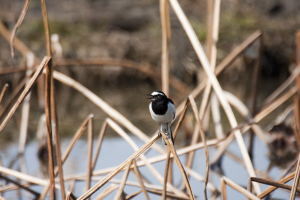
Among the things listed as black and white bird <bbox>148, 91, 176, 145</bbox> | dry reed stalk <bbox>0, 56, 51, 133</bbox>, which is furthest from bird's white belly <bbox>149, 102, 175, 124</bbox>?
dry reed stalk <bbox>0, 56, 51, 133</bbox>

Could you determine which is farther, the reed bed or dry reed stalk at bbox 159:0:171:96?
dry reed stalk at bbox 159:0:171:96

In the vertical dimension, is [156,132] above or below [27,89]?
above

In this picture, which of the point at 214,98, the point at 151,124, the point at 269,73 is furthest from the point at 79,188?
the point at 269,73

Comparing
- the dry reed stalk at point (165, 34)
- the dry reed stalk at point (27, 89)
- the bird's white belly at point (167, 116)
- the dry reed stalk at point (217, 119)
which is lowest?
the dry reed stalk at point (27, 89)

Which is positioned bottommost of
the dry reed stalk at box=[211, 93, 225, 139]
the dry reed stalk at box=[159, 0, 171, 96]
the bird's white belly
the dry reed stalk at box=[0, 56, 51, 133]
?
the dry reed stalk at box=[0, 56, 51, 133]

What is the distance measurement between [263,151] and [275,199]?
1.76 meters

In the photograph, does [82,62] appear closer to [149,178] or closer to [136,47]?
[149,178]

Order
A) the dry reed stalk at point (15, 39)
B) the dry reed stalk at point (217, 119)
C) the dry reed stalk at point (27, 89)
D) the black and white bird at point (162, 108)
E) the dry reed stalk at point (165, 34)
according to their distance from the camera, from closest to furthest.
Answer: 1. the dry reed stalk at point (27, 89)
2. the black and white bird at point (162, 108)
3. the dry reed stalk at point (165, 34)
4. the dry reed stalk at point (15, 39)
5. the dry reed stalk at point (217, 119)

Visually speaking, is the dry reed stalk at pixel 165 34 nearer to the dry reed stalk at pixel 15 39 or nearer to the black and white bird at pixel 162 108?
the black and white bird at pixel 162 108

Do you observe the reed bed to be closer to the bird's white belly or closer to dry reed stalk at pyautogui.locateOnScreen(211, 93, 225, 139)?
dry reed stalk at pyautogui.locateOnScreen(211, 93, 225, 139)

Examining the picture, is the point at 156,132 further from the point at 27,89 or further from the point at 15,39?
the point at 27,89

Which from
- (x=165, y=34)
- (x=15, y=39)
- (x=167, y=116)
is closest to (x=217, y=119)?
(x=165, y=34)

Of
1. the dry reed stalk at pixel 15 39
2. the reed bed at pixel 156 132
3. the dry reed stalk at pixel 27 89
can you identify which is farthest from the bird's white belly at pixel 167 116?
the dry reed stalk at pixel 15 39

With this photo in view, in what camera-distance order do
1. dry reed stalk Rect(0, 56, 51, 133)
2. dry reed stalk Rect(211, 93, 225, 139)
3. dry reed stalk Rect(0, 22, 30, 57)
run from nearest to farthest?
dry reed stalk Rect(0, 56, 51, 133)
dry reed stalk Rect(0, 22, 30, 57)
dry reed stalk Rect(211, 93, 225, 139)
